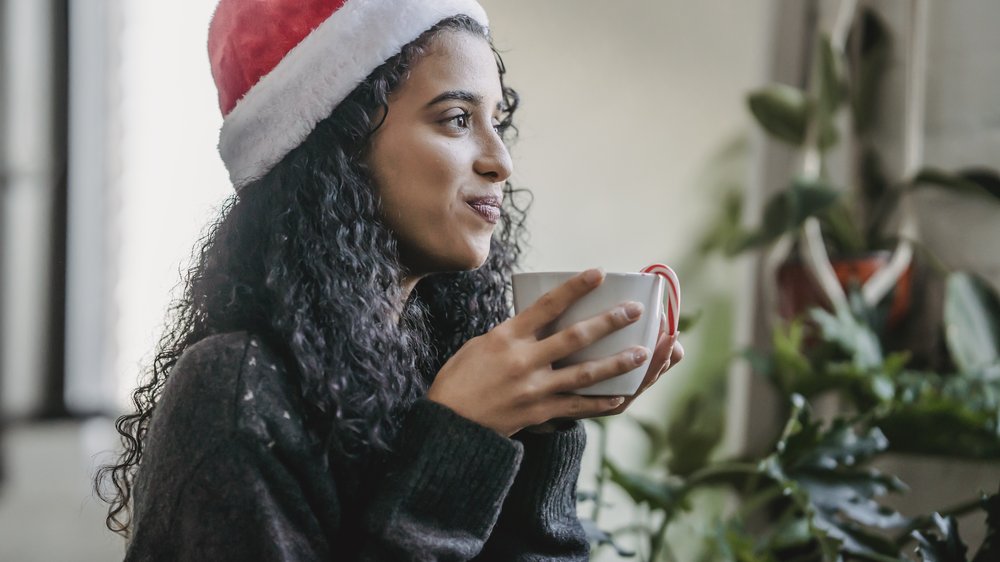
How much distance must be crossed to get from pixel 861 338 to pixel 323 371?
1.03 metres

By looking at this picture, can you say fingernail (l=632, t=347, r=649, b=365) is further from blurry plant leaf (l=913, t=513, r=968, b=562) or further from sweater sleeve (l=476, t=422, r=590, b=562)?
blurry plant leaf (l=913, t=513, r=968, b=562)

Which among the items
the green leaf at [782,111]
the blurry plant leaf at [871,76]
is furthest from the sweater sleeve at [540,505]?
the blurry plant leaf at [871,76]

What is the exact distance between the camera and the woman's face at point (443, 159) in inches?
27.3

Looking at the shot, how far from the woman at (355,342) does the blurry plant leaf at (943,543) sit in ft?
0.96

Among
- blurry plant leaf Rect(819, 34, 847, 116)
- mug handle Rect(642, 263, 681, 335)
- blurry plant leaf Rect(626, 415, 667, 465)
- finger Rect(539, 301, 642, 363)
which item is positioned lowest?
blurry plant leaf Rect(626, 415, 667, 465)

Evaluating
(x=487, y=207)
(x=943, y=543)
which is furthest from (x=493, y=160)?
(x=943, y=543)

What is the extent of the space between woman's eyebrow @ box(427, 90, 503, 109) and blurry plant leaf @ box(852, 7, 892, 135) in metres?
1.19

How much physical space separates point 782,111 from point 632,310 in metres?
1.17

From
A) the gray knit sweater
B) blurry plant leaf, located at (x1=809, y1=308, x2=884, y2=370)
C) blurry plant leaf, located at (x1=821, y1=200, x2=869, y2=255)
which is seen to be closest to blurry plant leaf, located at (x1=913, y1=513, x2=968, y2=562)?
the gray knit sweater

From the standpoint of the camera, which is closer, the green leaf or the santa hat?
the santa hat

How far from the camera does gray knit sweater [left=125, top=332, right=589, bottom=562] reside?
0.56m

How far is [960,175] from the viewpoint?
153 centimetres

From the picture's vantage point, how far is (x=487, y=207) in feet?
2.32

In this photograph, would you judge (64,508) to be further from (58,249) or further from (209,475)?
(209,475)
